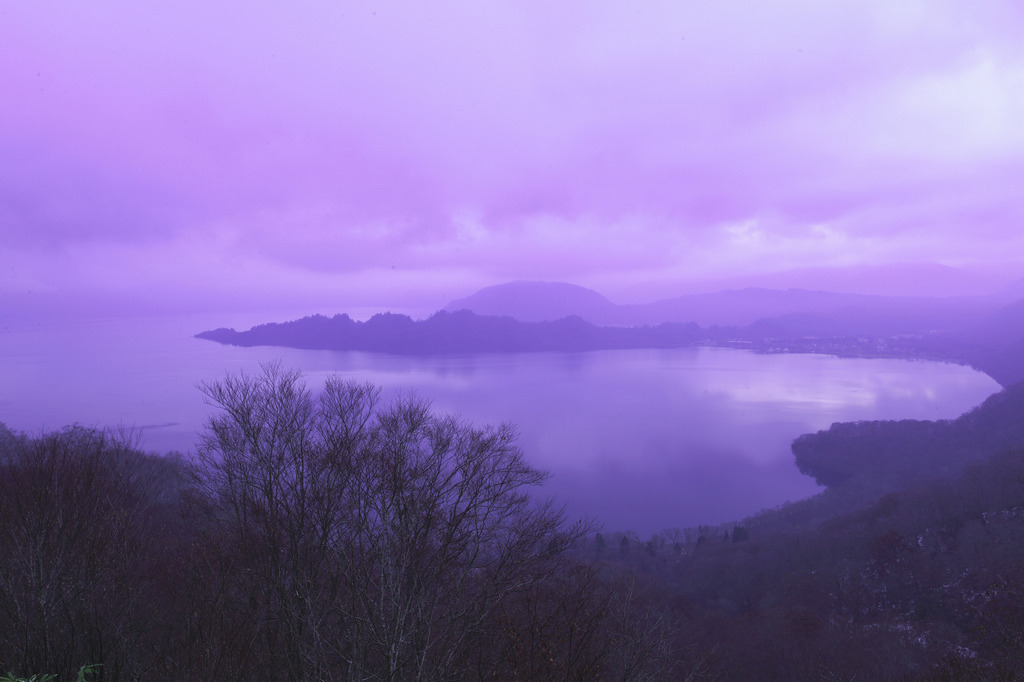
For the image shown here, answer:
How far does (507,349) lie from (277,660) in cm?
8196

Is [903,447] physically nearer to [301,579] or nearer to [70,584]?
[301,579]

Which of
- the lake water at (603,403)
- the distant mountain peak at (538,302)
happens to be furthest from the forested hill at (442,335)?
the distant mountain peak at (538,302)

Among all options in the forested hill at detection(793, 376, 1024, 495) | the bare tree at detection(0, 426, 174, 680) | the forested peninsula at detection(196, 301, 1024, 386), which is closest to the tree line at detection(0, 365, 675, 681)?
the bare tree at detection(0, 426, 174, 680)

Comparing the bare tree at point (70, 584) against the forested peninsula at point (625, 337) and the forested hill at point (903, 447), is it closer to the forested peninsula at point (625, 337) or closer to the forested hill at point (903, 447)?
the forested hill at point (903, 447)

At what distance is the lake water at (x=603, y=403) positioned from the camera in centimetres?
2447

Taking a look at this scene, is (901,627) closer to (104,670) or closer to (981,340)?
(104,670)

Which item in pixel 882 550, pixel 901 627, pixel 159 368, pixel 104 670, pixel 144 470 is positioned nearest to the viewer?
pixel 104 670

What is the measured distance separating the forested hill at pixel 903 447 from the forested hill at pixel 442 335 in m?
55.2

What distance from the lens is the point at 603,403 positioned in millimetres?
41469

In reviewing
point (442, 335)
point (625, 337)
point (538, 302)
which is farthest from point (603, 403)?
point (538, 302)

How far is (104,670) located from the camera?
2680 mm

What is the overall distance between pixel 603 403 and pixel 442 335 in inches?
1932

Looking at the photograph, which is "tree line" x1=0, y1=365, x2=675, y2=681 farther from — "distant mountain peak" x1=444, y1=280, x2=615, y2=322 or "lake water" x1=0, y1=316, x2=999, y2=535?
"distant mountain peak" x1=444, y1=280, x2=615, y2=322

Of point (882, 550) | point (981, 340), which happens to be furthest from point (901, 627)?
point (981, 340)
